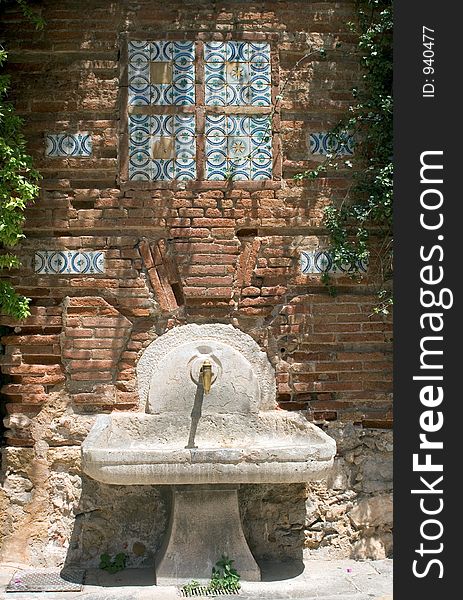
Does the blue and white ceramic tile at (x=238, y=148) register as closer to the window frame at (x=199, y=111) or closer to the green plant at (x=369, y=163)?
the window frame at (x=199, y=111)

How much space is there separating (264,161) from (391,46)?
3.80 ft

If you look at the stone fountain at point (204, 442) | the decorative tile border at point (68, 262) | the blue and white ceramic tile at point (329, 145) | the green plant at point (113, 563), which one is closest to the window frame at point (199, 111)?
the blue and white ceramic tile at point (329, 145)

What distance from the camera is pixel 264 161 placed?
6078 millimetres

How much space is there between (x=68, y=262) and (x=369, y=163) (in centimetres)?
216

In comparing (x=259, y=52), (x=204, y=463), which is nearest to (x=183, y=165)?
(x=259, y=52)

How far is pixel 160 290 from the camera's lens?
19.6ft

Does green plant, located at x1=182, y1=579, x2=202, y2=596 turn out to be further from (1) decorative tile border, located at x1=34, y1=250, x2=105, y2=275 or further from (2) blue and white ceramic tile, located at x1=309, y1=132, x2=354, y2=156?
(2) blue and white ceramic tile, located at x1=309, y1=132, x2=354, y2=156

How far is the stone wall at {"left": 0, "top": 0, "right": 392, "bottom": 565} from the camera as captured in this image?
589 cm

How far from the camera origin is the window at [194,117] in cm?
604

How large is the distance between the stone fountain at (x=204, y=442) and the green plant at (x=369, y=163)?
3.01ft

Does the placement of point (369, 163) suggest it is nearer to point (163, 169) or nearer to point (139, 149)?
point (163, 169)

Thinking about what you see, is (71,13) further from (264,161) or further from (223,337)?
(223,337)

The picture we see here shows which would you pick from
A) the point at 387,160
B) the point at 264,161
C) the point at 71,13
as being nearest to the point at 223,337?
the point at 264,161

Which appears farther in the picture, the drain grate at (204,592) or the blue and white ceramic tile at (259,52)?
the blue and white ceramic tile at (259,52)
